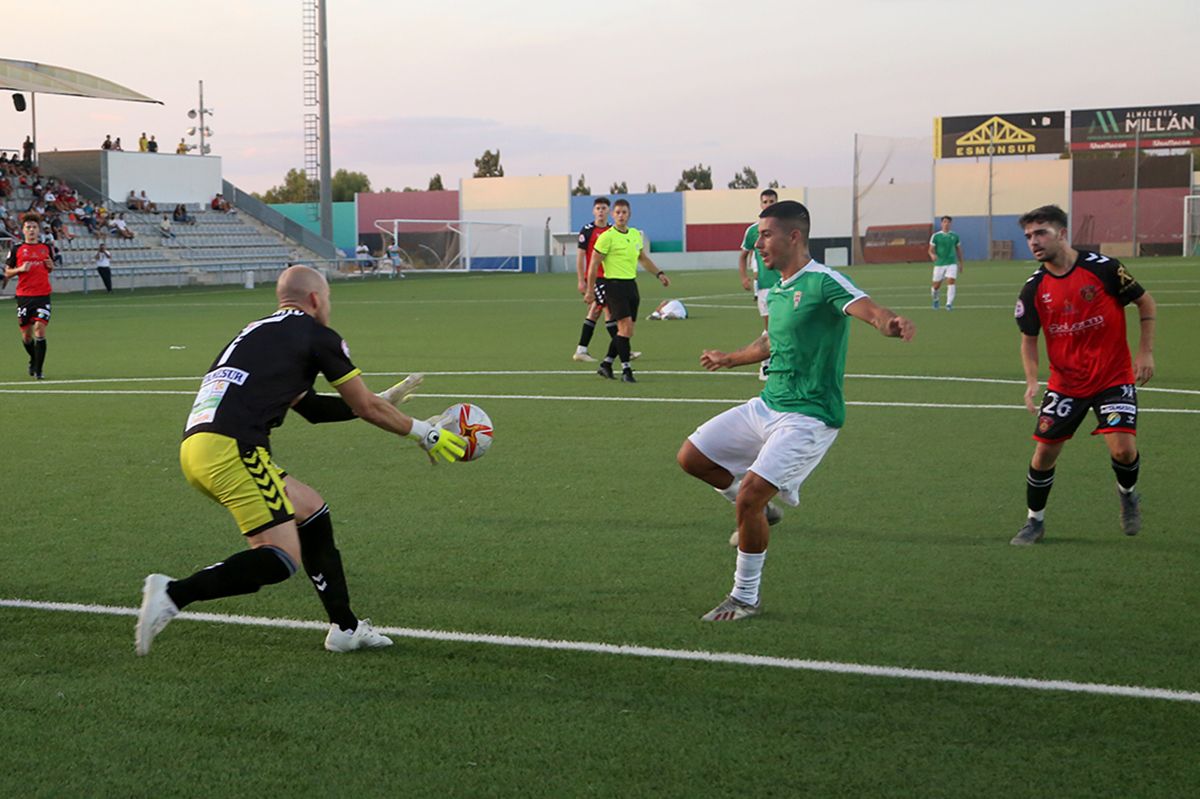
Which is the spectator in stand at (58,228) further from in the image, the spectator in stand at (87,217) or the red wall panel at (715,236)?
the red wall panel at (715,236)

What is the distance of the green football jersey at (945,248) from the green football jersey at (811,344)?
23.8 meters

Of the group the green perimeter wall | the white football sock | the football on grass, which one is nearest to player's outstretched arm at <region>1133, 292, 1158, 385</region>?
the white football sock

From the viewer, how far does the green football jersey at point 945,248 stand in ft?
95.0

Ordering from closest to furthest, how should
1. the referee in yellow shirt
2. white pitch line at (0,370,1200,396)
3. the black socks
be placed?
the black socks → white pitch line at (0,370,1200,396) → the referee in yellow shirt

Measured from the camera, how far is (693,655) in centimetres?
542

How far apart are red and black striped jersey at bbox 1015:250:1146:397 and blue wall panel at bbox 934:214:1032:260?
61906mm

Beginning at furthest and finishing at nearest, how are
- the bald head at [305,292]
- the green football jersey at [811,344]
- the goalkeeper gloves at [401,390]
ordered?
Result: the green football jersey at [811,344], the goalkeeper gloves at [401,390], the bald head at [305,292]

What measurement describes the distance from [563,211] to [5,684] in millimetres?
77514

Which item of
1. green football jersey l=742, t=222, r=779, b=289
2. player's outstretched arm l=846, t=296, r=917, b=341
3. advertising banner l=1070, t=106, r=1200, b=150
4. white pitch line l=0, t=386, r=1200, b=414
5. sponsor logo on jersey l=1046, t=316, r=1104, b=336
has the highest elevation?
advertising banner l=1070, t=106, r=1200, b=150

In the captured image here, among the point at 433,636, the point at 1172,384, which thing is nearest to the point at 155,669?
the point at 433,636

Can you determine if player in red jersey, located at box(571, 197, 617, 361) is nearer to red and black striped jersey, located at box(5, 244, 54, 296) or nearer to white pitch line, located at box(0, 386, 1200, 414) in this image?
white pitch line, located at box(0, 386, 1200, 414)

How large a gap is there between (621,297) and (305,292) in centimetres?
1076

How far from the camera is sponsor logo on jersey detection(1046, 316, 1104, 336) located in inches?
291

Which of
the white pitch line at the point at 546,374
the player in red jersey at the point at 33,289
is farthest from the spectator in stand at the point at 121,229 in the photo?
the white pitch line at the point at 546,374
